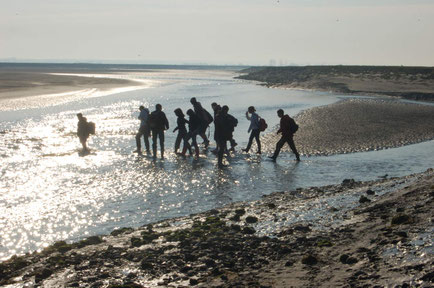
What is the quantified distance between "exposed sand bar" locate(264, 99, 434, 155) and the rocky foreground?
1014cm

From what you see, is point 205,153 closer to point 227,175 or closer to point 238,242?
point 227,175

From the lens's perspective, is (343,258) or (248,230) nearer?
(343,258)

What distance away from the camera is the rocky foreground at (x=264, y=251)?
6.81 m

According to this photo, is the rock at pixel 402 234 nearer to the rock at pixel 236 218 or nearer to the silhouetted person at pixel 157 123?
the rock at pixel 236 218

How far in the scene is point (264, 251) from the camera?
8227mm

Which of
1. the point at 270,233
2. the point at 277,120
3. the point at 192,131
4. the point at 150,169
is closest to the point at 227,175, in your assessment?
the point at 150,169

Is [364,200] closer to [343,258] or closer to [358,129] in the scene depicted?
[343,258]

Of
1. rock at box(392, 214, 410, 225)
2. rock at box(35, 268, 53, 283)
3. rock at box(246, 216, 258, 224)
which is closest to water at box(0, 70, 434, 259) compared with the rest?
rock at box(35, 268, 53, 283)

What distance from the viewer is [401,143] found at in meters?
22.7

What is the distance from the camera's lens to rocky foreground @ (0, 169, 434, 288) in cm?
681

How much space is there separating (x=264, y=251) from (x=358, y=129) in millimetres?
19284

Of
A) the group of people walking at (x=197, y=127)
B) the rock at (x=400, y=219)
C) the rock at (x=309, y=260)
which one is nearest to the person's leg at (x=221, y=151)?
the group of people walking at (x=197, y=127)

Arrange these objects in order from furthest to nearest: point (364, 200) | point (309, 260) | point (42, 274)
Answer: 1. point (364, 200)
2. point (42, 274)
3. point (309, 260)

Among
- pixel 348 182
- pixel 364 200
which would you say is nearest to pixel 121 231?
pixel 364 200
